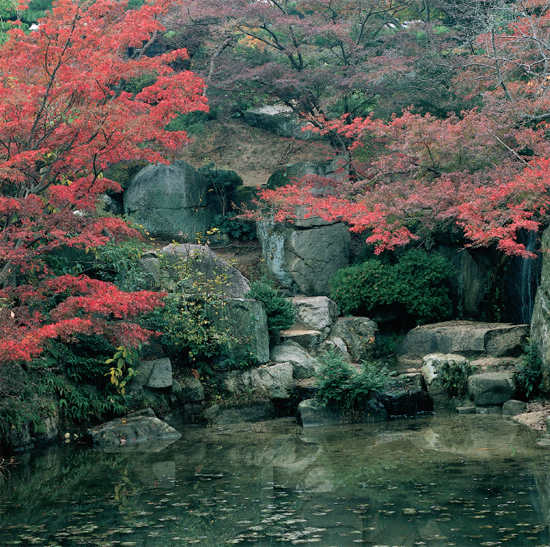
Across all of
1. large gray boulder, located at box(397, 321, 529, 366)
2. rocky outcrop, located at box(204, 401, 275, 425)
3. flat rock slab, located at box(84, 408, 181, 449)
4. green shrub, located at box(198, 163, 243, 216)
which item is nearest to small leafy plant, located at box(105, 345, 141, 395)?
flat rock slab, located at box(84, 408, 181, 449)

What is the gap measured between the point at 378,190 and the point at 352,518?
7865 millimetres

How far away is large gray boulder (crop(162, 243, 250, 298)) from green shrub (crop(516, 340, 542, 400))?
498 centimetres

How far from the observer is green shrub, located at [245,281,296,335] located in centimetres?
1104

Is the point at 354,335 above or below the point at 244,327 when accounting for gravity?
below

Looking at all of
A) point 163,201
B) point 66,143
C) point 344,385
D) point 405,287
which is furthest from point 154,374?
point 163,201

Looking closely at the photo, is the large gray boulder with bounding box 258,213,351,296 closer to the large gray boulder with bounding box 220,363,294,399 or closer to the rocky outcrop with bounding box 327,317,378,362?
the rocky outcrop with bounding box 327,317,378,362

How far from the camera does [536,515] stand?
15.9 feet

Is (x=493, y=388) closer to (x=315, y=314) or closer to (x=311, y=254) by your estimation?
(x=315, y=314)

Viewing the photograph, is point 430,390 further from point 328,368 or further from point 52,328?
point 52,328

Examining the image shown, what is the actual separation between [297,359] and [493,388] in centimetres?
329

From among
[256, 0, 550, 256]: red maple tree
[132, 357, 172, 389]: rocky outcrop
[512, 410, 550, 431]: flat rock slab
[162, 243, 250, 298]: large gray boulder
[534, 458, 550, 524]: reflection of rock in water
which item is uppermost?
[256, 0, 550, 256]: red maple tree

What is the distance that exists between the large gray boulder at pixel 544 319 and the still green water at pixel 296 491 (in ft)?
5.01

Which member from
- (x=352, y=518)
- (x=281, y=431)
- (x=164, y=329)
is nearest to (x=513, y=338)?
(x=281, y=431)

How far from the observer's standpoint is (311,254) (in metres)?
14.7
